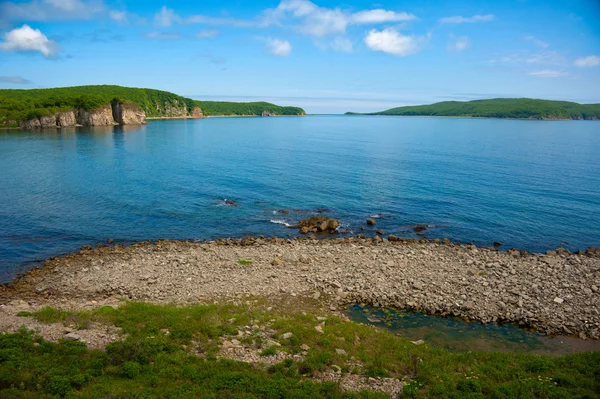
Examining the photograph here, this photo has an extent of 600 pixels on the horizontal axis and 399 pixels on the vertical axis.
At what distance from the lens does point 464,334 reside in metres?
21.7

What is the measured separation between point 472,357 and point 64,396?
16.9m

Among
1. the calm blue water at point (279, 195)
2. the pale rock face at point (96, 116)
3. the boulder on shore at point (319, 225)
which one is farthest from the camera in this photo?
the pale rock face at point (96, 116)

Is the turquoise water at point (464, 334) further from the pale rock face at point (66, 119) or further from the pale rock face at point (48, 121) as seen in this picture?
the pale rock face at point (48, 121)

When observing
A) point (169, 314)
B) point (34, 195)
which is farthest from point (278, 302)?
point (34, 195)

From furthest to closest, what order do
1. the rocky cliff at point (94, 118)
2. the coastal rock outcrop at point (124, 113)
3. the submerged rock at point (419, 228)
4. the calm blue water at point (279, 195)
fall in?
the coastal rock outcrop at point (124, 113) < the rocky cliff at point (94, 118) < the submerged rock at point (419, 228) < the calm blue water at point (279, 195)

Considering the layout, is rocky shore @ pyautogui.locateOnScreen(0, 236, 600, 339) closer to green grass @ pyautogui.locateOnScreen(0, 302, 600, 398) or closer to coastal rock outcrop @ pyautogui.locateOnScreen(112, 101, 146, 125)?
green grass @ pyautogui.locateOnScreen(0, 302, 600, 398)

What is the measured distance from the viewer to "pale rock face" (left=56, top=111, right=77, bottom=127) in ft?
524

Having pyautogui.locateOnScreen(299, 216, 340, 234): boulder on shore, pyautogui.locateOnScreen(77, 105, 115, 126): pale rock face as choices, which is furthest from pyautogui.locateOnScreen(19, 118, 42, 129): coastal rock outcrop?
pyautogui.locateOnScreen(299, 216, 340, 234): boulder on shore

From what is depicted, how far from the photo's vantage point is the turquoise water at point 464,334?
2056cm

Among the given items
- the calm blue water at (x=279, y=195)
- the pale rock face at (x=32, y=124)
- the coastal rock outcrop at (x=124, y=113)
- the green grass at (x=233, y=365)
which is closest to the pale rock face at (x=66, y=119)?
the pale rock face at (x=32, y=124)

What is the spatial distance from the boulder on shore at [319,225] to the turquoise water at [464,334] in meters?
16.5

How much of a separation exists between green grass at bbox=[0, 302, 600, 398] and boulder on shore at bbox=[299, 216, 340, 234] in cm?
2010

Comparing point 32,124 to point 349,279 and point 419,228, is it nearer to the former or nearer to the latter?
point 419,228

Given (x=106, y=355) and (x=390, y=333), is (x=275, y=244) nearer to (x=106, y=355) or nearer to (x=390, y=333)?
(x=390, y=333)
